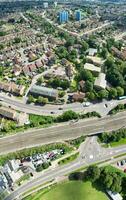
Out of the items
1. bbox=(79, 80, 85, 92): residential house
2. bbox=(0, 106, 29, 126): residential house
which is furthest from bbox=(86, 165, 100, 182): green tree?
bbox=(79, 80, 85, 92): residential house

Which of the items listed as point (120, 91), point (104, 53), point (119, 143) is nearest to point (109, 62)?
point (104, 53)

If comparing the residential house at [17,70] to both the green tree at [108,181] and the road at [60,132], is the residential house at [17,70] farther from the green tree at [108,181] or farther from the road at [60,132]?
the green tree at [108,181]

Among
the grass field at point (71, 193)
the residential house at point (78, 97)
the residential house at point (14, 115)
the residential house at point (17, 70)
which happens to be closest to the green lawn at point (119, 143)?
the grass field at point (71, 193)

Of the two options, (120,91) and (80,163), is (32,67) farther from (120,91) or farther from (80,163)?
(80,163)

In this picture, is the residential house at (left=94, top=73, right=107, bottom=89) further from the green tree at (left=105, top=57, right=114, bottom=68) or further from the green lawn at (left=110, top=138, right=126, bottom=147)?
the green lawn at (left=110, top=138, right=126, bottom=147)

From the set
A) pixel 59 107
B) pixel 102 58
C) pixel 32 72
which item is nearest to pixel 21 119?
pixel 59 107

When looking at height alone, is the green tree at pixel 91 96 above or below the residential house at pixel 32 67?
below
